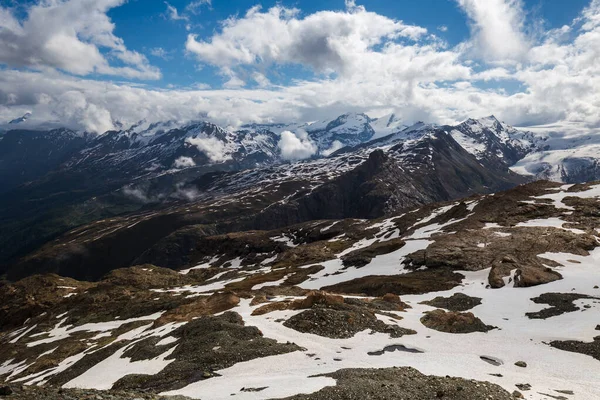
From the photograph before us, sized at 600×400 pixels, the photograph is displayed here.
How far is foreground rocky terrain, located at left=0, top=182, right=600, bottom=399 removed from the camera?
23.1 metres

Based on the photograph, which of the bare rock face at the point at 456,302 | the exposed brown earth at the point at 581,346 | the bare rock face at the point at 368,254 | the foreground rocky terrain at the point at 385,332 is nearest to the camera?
the foreground rocky terrain at the point at 385,332

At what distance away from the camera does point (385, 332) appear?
3644cm

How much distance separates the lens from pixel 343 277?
81.0m

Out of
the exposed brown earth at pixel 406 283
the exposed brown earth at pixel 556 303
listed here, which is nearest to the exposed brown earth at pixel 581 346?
the exposed brown earth at pixel 556 303

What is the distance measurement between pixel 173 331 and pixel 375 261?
176 feet

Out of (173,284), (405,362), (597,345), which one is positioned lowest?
(173,284)

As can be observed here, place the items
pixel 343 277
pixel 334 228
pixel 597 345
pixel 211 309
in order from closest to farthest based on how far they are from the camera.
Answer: pixel 597 345, pixel 211 309, pixel 343 277, pixel 334 228

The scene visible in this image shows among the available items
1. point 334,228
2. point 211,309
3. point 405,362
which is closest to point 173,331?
Answer: point 211,309

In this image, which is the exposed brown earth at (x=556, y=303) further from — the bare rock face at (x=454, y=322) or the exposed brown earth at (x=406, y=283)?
the exposed brown earth at (x=406, y=283)

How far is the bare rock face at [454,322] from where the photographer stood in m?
37.7

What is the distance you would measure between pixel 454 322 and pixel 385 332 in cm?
845

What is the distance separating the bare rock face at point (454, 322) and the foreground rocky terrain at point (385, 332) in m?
0.18

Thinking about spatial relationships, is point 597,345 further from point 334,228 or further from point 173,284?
point 334,228

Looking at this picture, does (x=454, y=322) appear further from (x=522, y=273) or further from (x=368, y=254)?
(x=368, y=254)
